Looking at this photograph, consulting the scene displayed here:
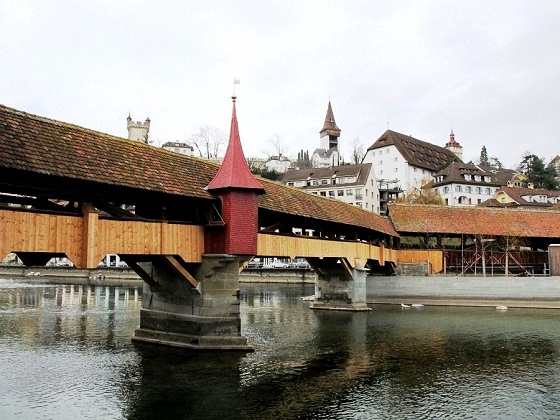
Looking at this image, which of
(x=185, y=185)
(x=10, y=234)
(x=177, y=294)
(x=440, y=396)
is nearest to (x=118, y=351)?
(x=177, y=294)

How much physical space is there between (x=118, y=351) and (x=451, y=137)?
92984mm

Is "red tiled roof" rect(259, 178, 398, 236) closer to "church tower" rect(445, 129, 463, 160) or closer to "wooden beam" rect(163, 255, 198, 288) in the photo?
"wooden beam" rect(163, 255, 198, 288)

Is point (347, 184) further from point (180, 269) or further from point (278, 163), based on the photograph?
point (180, 269)

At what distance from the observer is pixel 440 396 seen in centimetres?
1213

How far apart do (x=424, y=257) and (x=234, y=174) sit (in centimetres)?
2230

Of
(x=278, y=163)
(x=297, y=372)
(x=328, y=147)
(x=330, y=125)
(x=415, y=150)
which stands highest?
(x=330, y=125)

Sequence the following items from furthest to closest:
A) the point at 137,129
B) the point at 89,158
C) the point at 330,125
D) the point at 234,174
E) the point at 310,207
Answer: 1. the point at 330,125
2. the point at 137,129
3. the point at 310,207
4. the point at 234,174
5. the point at 89,158

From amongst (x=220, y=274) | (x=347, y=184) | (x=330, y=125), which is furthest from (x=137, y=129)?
(x=220, y=274)

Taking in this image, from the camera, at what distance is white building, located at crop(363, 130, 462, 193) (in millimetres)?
72062

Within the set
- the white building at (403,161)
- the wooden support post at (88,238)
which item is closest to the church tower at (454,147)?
the white building at (403,161)

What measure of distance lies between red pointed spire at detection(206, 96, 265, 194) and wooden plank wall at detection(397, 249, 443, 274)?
21050 millimetres

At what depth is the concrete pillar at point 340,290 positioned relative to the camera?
1131 inches

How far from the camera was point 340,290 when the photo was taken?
29469 mm

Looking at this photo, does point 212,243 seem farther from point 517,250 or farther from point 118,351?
point 517,250
